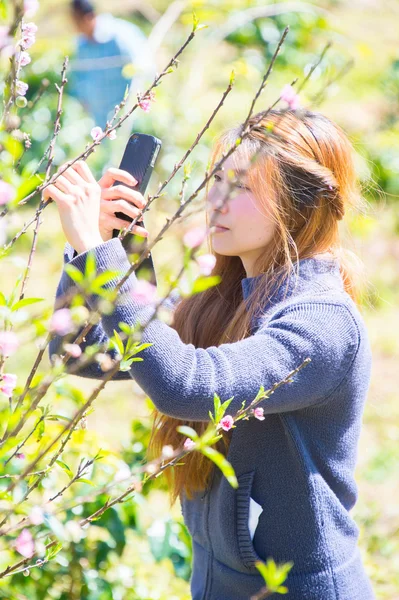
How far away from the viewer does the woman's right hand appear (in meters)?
1.28

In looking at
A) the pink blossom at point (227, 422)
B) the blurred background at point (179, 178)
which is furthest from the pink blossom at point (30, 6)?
the pink blossom at point (227, 422)

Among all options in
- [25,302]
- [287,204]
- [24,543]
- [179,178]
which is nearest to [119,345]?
[25,302]

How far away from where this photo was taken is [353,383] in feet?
4.30

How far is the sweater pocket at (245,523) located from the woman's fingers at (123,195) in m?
0.52

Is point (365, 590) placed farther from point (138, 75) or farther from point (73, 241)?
point (138, 75)

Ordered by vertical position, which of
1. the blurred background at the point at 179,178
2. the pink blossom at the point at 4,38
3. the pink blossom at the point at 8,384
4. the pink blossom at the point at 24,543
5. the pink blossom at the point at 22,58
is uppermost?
the pink blossom at the point at 4,38

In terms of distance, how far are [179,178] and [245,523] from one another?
4.59m

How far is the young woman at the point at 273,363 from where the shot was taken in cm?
114

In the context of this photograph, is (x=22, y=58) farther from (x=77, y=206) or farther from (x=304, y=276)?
(x=304, y=276)

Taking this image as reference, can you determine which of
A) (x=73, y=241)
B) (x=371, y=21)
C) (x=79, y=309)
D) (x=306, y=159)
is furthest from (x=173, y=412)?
(x=371, y=21)

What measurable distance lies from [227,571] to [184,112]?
16.3 ft

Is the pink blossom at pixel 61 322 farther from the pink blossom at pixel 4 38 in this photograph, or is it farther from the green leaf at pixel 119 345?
the pink blossom at pixel 4 38

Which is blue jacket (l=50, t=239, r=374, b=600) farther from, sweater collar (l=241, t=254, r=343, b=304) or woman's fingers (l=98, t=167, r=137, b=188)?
woman's fingers (l=98, t=167, r=137, b=188)

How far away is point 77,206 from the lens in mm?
1127
